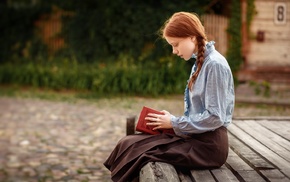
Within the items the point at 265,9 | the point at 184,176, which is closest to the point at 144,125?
the point at 184,176

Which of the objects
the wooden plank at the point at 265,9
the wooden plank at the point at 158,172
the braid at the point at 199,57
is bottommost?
the wooden plank at the point at 158,172

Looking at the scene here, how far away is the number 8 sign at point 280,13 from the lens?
13.4m

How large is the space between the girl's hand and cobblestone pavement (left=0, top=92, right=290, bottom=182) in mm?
1791

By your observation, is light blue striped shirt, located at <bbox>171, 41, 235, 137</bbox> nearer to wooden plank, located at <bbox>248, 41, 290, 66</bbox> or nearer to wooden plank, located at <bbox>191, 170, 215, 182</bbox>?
wooden plank, located at <bbox>191, 170, 215, 182</bbox>

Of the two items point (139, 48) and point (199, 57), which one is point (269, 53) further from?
point (199, 57)

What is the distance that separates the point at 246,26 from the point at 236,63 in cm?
106

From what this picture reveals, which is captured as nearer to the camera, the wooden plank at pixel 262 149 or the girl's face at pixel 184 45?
the girl's face at pixel 184 45

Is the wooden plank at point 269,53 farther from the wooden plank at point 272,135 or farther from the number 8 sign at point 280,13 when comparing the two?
the wooden plank at point 272,135

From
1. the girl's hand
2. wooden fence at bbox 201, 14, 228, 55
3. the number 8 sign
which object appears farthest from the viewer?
wooden fence at bbox 201, 14, 228, 55

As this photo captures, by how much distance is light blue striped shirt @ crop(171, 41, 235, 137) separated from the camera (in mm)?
3057

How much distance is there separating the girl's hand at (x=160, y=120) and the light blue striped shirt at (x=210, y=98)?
3.0 inches

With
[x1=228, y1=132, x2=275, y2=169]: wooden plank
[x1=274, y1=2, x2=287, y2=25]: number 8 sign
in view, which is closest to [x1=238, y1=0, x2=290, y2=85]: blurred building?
[x1=274, y1=2, x2=287, y2=25]: number 8 sign

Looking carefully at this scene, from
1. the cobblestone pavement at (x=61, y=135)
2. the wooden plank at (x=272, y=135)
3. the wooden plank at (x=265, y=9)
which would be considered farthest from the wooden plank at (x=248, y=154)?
the wooden plank at (x=265, y=9)

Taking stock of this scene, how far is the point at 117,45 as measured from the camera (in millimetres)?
14352
